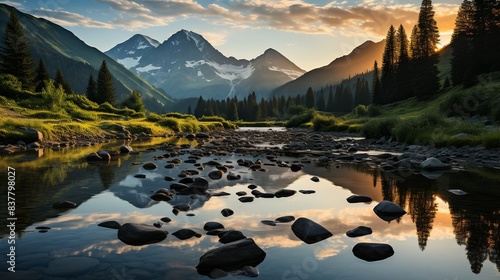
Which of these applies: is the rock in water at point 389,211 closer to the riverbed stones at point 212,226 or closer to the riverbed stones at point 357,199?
the riverbed stones at point 357,199

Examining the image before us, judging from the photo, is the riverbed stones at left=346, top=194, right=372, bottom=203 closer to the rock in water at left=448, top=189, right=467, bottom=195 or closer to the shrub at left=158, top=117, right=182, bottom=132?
the rock in water at left=448, top=189, right=467, bottom=195

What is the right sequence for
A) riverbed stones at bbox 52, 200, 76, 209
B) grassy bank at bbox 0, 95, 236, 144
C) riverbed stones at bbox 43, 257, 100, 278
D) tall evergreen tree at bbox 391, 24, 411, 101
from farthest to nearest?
tall evergreen tree at bbox 391, 24, 411, 101 < grassy bank at bbox 0, 95, 236, 144 < riverbed stones at bbox 52, 200, 76, 209 < riverbed stones at bbox 43, 257, 100, 278

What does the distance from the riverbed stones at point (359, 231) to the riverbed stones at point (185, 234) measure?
3330mm

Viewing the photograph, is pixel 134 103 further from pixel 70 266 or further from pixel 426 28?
pixel 70 266

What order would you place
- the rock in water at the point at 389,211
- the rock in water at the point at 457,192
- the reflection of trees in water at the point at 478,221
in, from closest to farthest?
1. the reflection of trees in water at the point at 478,221
2. the rock in water at the point at 389,211
3. the rock in water at the point at 457,192

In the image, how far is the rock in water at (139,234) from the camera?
6.69 metres

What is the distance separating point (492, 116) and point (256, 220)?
3730 cm

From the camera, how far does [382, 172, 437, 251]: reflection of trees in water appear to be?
8078mm

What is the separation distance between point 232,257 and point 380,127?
113ft

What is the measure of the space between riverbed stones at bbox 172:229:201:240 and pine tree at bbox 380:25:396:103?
94.5 metres

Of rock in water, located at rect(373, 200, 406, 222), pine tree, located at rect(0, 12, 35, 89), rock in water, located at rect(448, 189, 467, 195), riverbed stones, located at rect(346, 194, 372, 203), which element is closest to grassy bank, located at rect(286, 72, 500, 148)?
rock in water, located at rect(448, 189, 467, 195)

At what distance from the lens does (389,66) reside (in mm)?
97812

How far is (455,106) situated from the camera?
45.8 metres

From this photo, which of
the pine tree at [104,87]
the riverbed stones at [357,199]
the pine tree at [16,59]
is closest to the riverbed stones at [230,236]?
the riverbed stones at [357,199]
